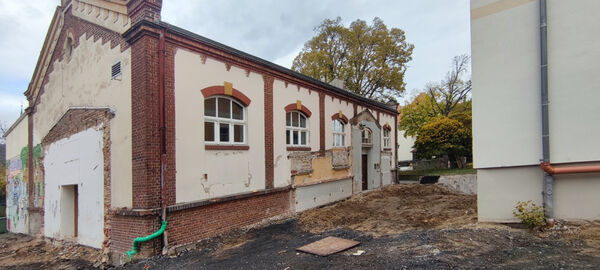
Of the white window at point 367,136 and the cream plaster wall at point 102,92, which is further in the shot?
the white window at point 367,136

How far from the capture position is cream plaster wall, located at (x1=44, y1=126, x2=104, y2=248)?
7.91 metres

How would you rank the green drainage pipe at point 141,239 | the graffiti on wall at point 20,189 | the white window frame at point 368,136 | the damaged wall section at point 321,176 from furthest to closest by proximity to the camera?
1. the white window frame at point 368,136
2. the graffiti on wall at point 20,189
3. the damaged wall section at point 321,176
4. the green drainage pipe at point 141,239

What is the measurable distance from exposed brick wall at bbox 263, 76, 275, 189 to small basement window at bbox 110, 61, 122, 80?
163 inches

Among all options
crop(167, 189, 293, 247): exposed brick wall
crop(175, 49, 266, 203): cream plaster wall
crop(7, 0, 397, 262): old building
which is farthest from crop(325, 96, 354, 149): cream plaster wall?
crop(175, 49, 266, 203): cream plaster wall

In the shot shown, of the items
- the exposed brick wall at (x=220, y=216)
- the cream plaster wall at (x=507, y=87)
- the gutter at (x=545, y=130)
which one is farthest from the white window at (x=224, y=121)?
the gutter at (x=545, y=130)

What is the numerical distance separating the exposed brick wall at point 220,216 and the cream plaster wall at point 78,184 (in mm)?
2352

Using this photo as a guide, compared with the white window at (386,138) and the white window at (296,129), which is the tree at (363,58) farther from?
the white window at (296,129)

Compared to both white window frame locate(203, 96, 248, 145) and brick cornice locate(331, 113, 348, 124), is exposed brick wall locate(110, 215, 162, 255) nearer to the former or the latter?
white window frame locate(203, 96, 248, 145)

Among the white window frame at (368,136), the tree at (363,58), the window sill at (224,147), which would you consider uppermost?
the tree at (363,58)

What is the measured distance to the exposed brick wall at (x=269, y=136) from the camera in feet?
32.1

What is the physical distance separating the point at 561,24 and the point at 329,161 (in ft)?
28.7

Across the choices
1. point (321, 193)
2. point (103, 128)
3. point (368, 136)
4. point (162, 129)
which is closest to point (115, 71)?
point (103, 128)

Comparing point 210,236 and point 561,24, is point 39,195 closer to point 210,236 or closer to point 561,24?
point 210,236

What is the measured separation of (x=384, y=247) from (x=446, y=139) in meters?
20.1
